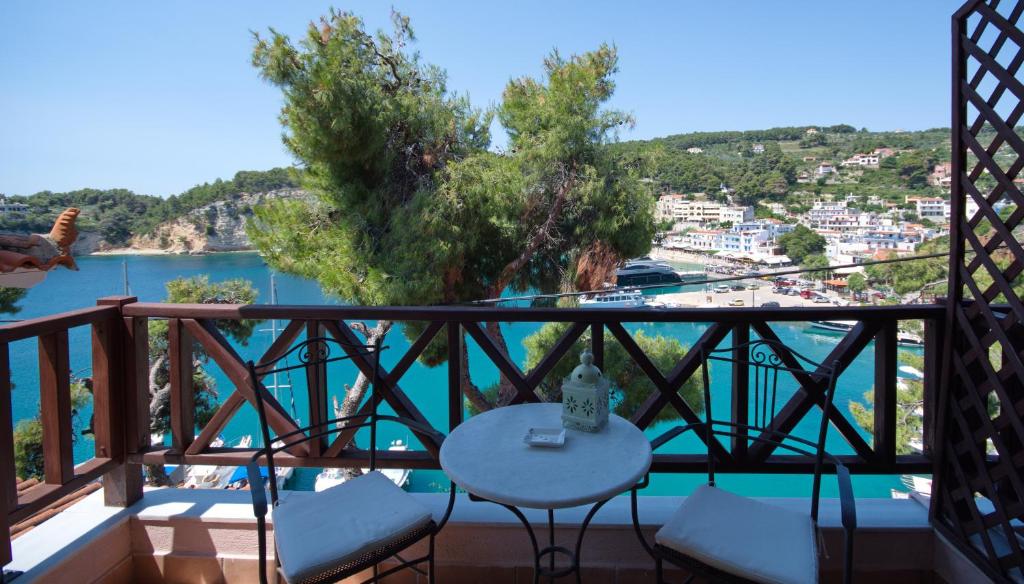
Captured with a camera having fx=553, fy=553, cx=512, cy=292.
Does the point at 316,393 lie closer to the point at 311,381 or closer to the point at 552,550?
the point at 311,381

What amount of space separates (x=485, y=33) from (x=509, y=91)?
5368 mm

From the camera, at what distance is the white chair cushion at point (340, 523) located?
1.29 meters

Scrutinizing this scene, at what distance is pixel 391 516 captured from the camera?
1448 mm

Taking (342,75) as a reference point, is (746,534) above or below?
below

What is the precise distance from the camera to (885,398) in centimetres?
193

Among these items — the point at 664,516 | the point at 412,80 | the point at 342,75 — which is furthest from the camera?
the point at 412,80

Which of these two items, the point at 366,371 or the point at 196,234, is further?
the point at 196,234

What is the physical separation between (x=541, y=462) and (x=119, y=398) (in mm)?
1667

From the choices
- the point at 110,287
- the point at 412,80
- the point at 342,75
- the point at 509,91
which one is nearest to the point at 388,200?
the point at 342,75

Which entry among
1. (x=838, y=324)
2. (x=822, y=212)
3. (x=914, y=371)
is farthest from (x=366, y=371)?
(x=822, y=212)

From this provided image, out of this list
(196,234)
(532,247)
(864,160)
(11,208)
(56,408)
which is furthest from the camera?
(864,160)

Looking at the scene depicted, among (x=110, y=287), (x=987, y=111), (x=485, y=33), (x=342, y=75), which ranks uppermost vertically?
(x=485, y=33)

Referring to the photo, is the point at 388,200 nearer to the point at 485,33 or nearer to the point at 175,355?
the point at 175,355

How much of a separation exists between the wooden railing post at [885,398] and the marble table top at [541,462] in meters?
1.01
